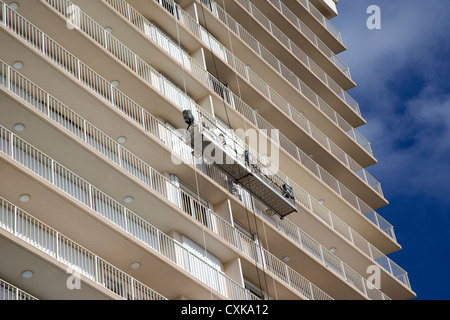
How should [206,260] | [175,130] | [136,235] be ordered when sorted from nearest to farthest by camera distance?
1. [136,235]
2. [206,260]
3. [175,130]

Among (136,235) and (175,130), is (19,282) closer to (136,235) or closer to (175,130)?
(136,235)

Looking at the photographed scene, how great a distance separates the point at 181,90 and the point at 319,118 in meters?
11.3

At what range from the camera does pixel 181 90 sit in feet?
117

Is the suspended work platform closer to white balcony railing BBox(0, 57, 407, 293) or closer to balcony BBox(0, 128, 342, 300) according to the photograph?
white balcony railing BBox(0, 57, 407, 293)

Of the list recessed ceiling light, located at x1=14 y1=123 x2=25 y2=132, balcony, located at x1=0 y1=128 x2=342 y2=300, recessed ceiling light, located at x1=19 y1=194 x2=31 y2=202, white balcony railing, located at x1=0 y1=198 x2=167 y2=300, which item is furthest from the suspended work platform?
recessed ceiling light, located at x1=19 y1=194 x2=31 y2=202

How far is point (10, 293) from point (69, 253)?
2.89 metres

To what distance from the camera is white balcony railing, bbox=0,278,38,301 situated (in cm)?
2182

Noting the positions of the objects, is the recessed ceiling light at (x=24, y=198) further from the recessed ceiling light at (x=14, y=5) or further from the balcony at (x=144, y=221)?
the recessed ceiling light at (x=14, y=5)

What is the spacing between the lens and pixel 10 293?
22.4 meters

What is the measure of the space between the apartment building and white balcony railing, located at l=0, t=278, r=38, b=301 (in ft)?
0.20

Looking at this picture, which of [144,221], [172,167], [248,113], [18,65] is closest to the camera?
[144,221]

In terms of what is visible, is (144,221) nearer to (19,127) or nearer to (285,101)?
(19,127)

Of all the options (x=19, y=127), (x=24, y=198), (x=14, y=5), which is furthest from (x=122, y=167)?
(x=14, y=5)
